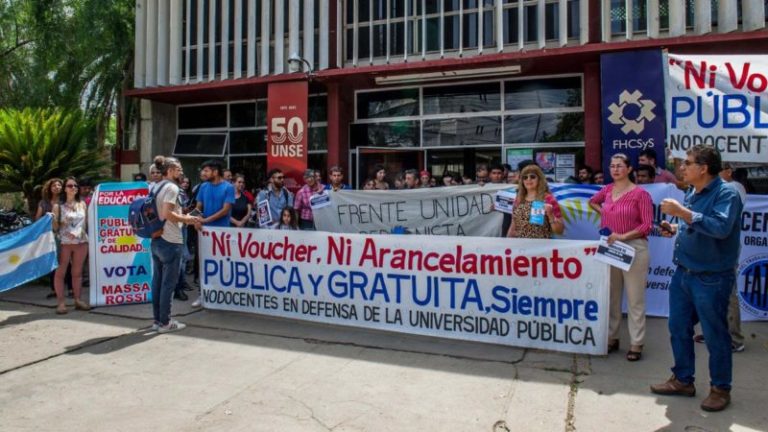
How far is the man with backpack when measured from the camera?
600 centimetres

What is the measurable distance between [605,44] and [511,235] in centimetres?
552

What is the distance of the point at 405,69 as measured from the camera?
10898mm

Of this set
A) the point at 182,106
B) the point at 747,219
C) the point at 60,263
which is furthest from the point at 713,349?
the point at 182,106

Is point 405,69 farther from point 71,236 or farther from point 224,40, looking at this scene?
point 71,236

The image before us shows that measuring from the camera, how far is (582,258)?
5.14 m

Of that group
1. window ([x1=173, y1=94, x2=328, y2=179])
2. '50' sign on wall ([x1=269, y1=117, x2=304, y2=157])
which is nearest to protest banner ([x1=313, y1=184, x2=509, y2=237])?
'50' sign on wall ([x1=269, y1=117, x2=304, y2=157])

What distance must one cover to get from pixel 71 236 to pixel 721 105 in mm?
7545

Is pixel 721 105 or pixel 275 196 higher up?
pixel 721 105

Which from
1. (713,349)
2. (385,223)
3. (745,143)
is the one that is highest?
(745,143)

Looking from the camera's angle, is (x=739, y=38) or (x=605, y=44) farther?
(x=605, y=44)

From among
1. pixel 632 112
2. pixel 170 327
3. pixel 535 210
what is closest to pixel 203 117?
pixel 170 327

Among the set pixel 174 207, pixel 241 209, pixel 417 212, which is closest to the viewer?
pixel 174 207

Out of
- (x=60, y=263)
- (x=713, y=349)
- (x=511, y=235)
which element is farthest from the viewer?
(x=60, y=263)

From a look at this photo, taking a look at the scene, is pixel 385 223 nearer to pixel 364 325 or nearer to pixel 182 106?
pixel 364 325
